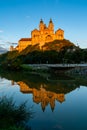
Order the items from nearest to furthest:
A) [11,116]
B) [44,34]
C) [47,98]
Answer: [11,116], [47,98], [44,34]

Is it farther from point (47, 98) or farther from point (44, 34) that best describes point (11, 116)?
point (44, 34)

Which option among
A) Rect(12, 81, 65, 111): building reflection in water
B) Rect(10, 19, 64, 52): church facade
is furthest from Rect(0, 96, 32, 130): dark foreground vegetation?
Rect(10, 19, 64, 52): church facade

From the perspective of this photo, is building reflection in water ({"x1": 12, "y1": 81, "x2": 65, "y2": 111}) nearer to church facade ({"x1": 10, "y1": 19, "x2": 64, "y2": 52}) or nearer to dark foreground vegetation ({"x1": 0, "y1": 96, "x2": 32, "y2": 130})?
dark foreground vegetation ({"x1": 0, "y1": 96, "x2": 32, "y2": 130})

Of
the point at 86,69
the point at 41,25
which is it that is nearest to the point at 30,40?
the point at 41,25

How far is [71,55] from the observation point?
94.1m

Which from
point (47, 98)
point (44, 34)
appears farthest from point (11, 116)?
point (44, 34)

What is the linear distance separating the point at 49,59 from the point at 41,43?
169ft

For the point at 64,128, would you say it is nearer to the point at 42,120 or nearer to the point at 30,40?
the point at 42,120

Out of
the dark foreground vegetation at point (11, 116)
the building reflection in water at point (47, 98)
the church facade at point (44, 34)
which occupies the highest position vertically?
the church facade at point (44, 34)

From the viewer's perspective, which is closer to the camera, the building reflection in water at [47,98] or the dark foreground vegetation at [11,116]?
the dark foreground vegetation at [11,116]

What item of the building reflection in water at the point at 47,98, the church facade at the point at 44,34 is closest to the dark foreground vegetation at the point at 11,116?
the building reflection in water at the point at 47,98

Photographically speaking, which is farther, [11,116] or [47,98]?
[47,98]

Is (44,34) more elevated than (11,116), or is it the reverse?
(44,34)

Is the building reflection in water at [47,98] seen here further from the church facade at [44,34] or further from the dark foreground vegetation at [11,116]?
the church facade at [44,34]
